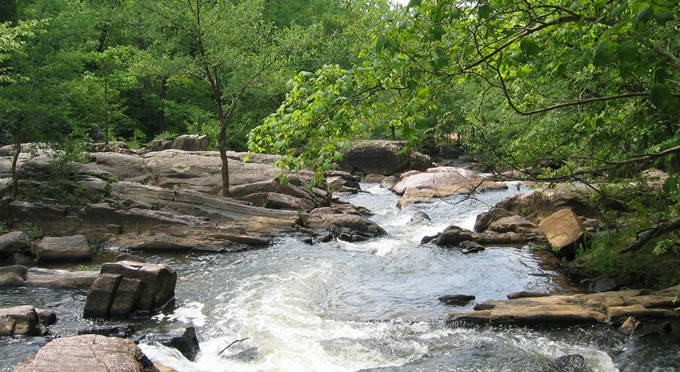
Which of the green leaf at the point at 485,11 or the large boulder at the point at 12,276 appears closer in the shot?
the green leaf at the point at 485,11

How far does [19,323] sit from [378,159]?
84.0 feet

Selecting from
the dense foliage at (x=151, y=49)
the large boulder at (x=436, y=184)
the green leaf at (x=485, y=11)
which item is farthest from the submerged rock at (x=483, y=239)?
the green leaf at (x=485, y=11)

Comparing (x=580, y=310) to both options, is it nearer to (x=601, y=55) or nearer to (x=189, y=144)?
(x=601, y=55)

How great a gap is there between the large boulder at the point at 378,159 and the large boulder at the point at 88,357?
87.0 ft

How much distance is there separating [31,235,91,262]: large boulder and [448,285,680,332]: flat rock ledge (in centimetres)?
887

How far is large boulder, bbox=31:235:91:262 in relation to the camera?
12.8 meters

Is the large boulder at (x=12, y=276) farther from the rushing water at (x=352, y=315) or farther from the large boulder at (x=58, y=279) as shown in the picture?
the rushing water at (x=352, y=315)

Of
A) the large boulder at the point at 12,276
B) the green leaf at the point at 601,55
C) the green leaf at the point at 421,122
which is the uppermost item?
the green leaf at the point at 601,55

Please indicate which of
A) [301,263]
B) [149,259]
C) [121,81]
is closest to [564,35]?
[301,263]

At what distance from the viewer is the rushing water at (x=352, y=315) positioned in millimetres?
7539

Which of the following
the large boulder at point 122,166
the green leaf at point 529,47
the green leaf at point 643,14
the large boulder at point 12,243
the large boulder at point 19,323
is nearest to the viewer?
the green leaf at point 643,14

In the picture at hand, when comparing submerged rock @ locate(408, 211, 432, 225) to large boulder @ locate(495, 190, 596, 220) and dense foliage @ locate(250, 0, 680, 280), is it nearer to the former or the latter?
large boulder @ locate(495, 190, 596, 220)

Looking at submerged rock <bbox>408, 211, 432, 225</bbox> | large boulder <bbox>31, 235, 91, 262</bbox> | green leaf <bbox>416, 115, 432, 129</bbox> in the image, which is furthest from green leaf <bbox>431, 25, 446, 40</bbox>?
submerged rock <bbox>408, 211, 432, 225</bbox>

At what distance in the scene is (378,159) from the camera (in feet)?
106
